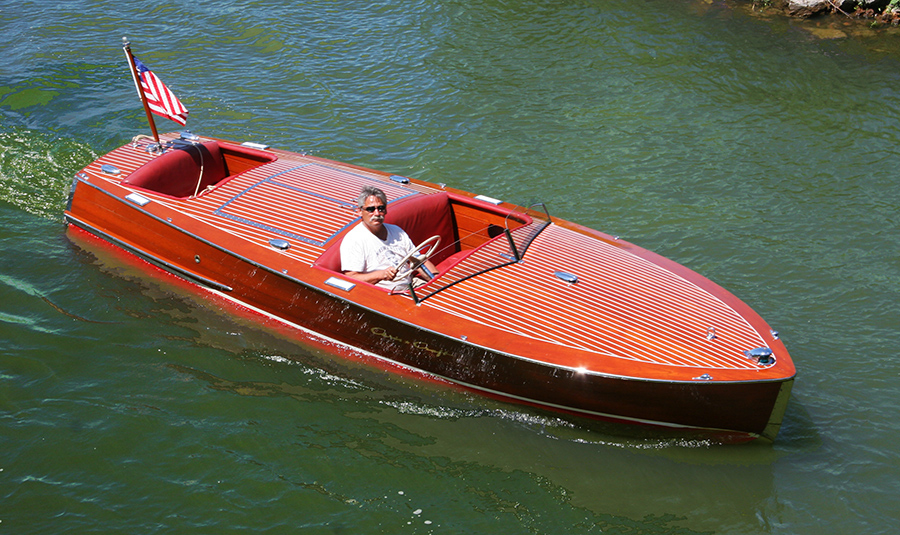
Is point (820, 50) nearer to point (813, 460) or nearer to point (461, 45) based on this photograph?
point (461, 45)

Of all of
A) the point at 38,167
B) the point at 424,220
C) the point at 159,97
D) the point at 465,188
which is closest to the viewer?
the point at 424,220

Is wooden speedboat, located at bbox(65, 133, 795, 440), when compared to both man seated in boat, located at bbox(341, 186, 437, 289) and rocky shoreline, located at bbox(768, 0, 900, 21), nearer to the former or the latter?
man seated in boat, located at bbox(341, 186, 437, 289)

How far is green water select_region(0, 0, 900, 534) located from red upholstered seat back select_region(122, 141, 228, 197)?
0.87 meters

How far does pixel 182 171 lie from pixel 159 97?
32.0 inches

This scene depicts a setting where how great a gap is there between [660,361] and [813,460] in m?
1.50

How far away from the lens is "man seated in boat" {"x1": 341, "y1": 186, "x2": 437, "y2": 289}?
6.06 m

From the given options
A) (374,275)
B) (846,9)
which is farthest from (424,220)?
(846,9)

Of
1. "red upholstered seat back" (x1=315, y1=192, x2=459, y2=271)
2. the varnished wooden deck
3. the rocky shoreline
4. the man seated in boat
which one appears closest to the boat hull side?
the varnished wooden deck

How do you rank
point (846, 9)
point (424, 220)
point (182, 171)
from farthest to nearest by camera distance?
point (846, 9), point (182, 171), point (424, 220)

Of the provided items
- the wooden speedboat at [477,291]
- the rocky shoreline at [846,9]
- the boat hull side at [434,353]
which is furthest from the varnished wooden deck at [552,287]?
the rocky shoreline at [846,9]

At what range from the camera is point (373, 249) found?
6219mm

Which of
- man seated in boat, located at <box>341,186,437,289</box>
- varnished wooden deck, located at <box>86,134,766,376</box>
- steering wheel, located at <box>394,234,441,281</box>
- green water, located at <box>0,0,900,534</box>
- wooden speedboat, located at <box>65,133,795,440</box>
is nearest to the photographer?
green water, located at <box>0,0,900,534</box>

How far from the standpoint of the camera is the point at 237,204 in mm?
6945

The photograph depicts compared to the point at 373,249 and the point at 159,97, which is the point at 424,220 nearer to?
the point at 373,249
